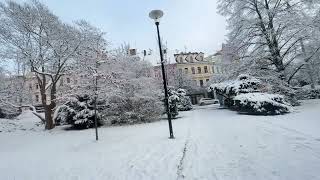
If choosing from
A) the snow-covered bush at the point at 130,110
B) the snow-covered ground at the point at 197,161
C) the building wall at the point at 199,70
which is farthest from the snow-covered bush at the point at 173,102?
the building wall at the point at 199,70

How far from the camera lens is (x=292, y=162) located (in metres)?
6.09

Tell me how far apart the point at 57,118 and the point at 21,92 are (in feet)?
13.7

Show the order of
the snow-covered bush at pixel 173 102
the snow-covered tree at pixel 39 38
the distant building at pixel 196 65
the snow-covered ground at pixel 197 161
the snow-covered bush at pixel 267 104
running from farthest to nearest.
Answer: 1. the distant building at pixel 196 65
2. the snow-covered bush at pixel 173 102
3. the snow-covered tree at pixel 39 38
4. the snow-covered bush at pixel 267 104
5. the snow-covered ground at pixel 197 161

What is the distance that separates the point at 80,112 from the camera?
776 inches

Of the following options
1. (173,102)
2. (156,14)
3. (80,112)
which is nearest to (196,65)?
(173,102)

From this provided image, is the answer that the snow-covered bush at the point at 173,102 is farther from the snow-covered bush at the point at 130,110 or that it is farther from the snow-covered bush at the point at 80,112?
the snow-covered bush at the point at 80,112

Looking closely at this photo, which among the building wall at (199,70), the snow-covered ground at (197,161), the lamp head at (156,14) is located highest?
the building wall at (199,70)

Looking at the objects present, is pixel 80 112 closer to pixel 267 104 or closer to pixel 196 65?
pixel 267 104

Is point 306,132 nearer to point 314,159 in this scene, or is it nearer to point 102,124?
point 314,159

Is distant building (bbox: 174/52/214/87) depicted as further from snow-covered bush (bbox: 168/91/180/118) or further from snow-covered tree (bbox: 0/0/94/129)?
snow-covered tree (bbox: 0/0/94/129)

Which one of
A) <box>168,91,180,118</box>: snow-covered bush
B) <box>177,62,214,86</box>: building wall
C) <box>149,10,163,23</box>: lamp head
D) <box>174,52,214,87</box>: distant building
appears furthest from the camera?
<box>177,62,214,86</box>: building wall

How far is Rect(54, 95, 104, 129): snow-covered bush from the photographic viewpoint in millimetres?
19703

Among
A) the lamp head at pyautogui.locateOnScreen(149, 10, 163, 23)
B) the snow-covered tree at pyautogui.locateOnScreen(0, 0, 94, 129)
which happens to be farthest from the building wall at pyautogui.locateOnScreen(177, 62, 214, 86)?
the lamp head at pyautogui.locateOnScreen(149, 10, 163, 23)

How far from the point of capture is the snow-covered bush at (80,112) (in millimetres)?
19703
